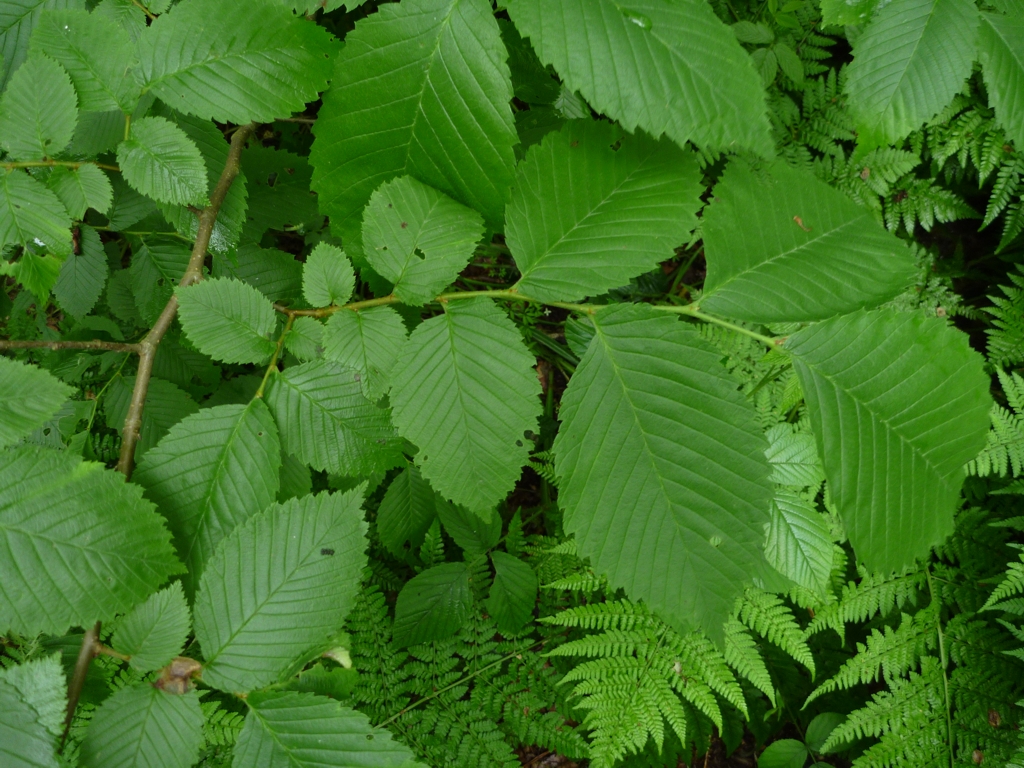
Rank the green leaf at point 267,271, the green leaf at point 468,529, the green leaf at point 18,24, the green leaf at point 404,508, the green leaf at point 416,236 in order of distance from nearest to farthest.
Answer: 1. the green leaf at point 416,236
2. the green leaf at point 18,24
3. the green leaf at point 267,271
4. the green leaf at point 404,508
5. the green leaf at point 468,529

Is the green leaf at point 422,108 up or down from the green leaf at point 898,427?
up

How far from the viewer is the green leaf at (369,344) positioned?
1174mm

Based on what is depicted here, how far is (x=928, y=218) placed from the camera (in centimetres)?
242

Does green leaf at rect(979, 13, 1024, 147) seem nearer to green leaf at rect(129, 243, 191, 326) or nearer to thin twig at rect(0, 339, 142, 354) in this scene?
thin twig at rect(0, 339, 142, 354)

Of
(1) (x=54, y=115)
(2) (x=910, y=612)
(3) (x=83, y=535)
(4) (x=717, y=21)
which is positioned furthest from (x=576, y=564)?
(1) (x=54, y=115)

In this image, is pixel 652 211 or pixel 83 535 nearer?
pixel 83 535

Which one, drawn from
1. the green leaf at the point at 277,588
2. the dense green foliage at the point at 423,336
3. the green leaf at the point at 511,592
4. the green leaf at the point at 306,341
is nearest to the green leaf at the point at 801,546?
the dense green foliage at the point at 423,336

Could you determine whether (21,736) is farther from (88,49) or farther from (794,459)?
(794,459)

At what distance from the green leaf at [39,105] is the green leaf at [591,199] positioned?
827mm

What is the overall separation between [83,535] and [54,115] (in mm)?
756

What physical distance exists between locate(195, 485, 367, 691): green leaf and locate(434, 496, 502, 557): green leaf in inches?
40.5

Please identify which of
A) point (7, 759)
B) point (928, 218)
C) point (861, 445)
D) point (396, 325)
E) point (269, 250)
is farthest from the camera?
point (928, 218)

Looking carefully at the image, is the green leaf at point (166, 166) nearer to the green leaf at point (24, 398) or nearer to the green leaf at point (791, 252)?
the green leaf at point (24, 398)

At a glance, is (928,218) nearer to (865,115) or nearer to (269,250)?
(865,115)
